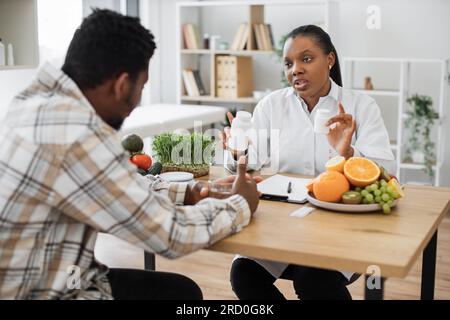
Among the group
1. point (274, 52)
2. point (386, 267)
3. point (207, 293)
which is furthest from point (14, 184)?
point (274, 52)

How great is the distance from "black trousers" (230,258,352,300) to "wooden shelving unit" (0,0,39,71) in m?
2.24

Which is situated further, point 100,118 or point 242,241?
point 242,241

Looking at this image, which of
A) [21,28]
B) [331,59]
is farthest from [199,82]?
[331,59]

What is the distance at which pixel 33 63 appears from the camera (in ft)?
12.7

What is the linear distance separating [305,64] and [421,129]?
9.30ft

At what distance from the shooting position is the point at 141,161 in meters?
2.19

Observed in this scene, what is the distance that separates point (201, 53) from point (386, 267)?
4.43m

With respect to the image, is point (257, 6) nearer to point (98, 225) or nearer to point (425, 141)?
point (425, 141)

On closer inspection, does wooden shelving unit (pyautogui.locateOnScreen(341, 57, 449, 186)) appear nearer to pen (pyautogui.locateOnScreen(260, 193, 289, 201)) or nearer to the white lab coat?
the white lab coat

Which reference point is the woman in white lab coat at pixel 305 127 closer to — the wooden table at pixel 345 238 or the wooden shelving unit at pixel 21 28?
the wooden table at pixel 345 238

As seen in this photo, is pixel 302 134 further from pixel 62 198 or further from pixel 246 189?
pixel 62 198

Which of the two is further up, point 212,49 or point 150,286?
point 212,49

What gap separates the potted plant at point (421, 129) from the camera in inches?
184

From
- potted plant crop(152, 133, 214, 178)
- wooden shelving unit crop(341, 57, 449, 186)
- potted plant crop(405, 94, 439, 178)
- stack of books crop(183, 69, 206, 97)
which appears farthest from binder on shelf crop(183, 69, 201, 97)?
potted plant crop(152, 133, 214, 178)
